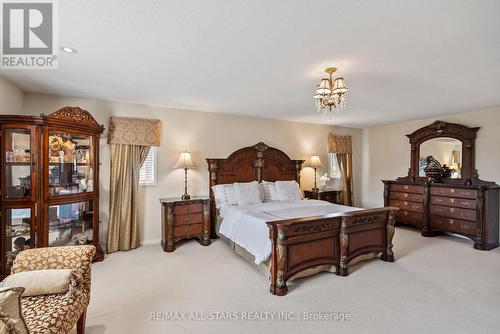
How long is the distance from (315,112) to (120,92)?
11.3ft

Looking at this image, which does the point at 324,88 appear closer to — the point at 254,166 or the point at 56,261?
the point at 254,166

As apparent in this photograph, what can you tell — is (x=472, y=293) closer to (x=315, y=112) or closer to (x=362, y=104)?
(x=362, y=104)

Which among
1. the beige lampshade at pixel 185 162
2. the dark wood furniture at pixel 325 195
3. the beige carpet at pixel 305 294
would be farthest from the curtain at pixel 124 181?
the dark wood furniture at pixel 325 195

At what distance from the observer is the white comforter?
2.97m

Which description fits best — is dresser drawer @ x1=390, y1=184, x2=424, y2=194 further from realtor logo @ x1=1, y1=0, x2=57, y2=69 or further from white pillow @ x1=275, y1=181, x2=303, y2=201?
realtor logo @ x1=1, y1=0, x2=57, y2=69

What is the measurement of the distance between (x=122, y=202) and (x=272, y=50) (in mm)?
3323

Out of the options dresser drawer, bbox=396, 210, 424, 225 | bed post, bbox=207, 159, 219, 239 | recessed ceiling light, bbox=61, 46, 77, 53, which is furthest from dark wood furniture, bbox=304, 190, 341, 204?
recessed ceiling light, bbox=61, 46, 77, 53

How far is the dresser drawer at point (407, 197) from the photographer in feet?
16.6

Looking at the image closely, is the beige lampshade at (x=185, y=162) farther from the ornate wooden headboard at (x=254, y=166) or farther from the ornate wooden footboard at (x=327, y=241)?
the ornate wooden footboard at (x=327, y=241)

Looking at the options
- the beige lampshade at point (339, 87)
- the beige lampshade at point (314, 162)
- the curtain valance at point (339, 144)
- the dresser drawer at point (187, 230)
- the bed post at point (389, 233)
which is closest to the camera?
the beige lampshade at point (339, 87)

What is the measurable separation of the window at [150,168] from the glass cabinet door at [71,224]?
0.97 metres

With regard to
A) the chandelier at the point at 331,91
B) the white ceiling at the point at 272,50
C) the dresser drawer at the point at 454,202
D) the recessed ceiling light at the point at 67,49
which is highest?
the recessed ceiling light at the point at 67,49

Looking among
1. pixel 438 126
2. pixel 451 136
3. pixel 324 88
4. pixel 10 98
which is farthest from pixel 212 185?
pixel 451 136

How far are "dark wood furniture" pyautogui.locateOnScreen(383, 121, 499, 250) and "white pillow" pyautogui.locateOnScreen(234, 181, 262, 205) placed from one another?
3213 millimetres
